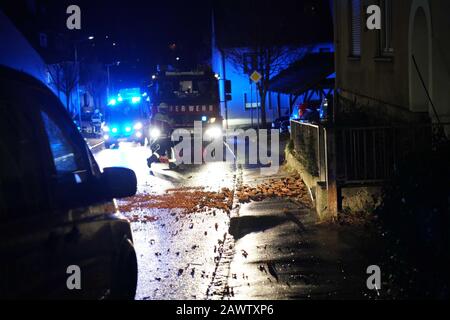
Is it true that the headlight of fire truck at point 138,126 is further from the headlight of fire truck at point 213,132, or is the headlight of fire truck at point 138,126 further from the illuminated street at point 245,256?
the illuminated street at point 245,256

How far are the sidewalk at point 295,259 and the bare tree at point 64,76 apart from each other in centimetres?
3781

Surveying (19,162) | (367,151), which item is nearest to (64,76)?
(367,151)

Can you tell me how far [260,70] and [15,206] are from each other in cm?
3560

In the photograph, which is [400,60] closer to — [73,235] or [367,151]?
[367,151]

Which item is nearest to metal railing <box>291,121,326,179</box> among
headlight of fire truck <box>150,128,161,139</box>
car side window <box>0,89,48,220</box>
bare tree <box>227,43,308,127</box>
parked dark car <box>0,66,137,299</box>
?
parked dark car <box>0,66,137,299</box>

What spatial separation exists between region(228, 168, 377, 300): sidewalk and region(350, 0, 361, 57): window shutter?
6.09m

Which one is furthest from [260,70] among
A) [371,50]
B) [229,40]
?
[371,50]

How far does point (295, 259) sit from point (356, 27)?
9.58 meters

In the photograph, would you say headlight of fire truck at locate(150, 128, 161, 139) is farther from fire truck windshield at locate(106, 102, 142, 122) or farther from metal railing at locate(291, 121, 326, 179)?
fire truck windshield at locate(106, 102, 142, 122)

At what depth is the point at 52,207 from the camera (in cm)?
394

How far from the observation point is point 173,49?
227 ft

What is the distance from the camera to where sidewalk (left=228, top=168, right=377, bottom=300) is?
7059 millimetres

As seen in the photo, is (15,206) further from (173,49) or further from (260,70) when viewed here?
(173,49)

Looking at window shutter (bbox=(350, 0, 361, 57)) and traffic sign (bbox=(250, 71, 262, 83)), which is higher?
window shutter (bbox=(350, 0, 361, 57))
